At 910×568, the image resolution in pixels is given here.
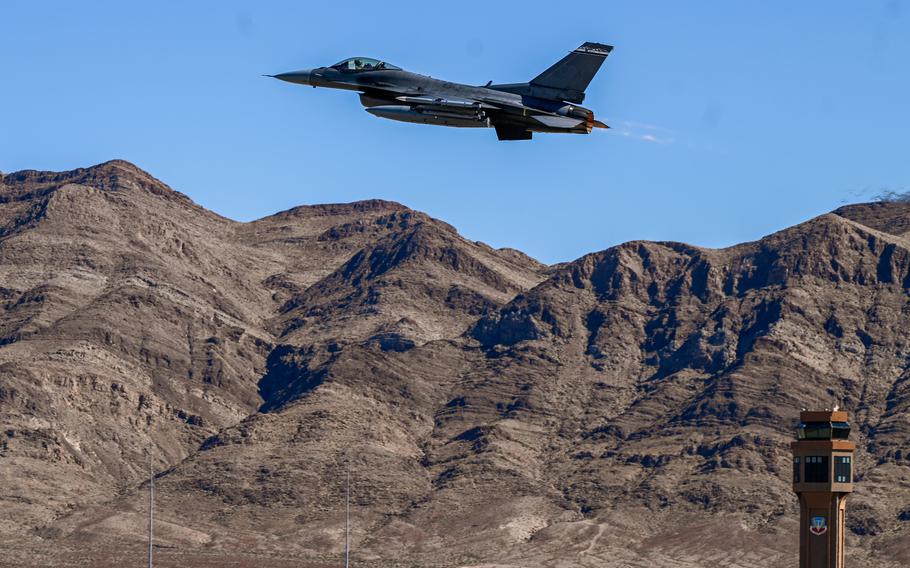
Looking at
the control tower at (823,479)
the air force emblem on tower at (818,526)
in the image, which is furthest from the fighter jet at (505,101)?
the air force emblem on tower at (818,526)

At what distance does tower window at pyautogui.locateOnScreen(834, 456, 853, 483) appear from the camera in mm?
190250

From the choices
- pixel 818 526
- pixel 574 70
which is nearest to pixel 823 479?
pixel 818 526

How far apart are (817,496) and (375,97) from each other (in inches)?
3133

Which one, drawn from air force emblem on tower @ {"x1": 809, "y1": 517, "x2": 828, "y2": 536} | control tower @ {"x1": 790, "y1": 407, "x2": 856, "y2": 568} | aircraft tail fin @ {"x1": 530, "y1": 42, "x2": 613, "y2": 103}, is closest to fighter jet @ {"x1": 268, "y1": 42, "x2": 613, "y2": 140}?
aircraft tail fin @ {"x1": 530, "y1": 42, "x2": 613, "y2": 103}

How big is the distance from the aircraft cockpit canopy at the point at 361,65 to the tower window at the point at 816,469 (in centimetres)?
7636

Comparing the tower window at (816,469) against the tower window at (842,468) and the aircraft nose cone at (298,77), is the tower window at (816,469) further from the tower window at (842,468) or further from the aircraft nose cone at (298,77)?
the aircraft nose cone at (298,77)

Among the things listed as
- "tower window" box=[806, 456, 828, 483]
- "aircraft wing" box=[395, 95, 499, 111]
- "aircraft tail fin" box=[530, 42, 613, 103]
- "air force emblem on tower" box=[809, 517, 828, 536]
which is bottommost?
"air force emblem on tower" box=[809, 517, 828, 536]

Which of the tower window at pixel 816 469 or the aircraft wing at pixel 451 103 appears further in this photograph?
the tower window at pixel 816 469

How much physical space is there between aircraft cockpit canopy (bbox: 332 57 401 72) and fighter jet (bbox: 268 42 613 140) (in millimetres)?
1579

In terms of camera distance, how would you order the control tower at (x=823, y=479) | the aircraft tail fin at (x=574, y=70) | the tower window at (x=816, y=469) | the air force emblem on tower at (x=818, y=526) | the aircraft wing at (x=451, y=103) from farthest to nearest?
the air force emblem on tower at (x=818, y=526), the tower window at (x=816, y=469), the control tower at (x=823, y=479), the aircraft tail fin at (x=574, y=70), the aircraft wing at (x=451, y=103)

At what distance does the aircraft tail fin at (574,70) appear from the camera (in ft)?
424

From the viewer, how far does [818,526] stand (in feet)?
638

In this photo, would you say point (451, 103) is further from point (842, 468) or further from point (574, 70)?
point (842, 468)

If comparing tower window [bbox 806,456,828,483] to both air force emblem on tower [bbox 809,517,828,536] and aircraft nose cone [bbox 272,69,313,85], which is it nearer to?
air force emblem on tower [bbox 809,517,828,536]
